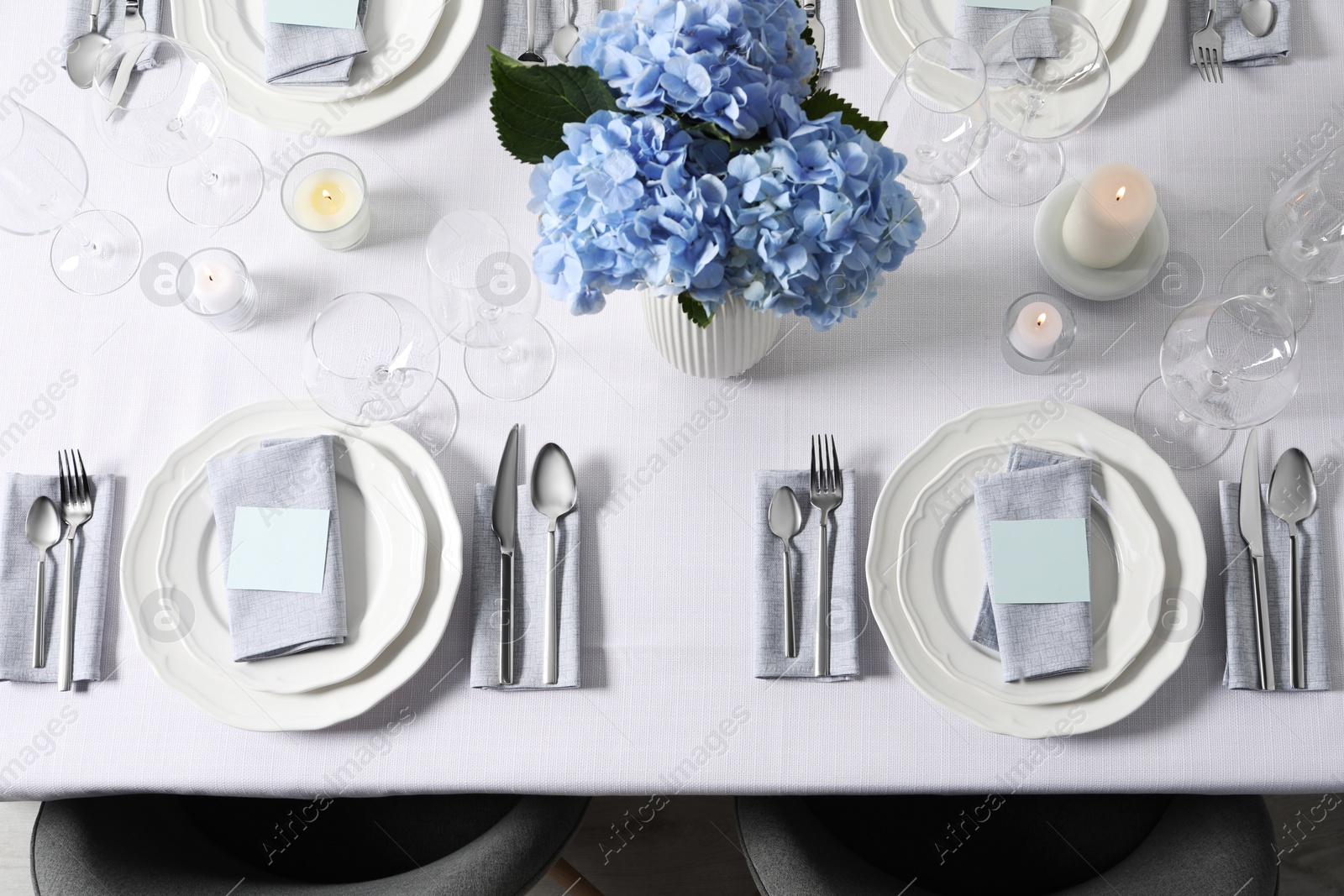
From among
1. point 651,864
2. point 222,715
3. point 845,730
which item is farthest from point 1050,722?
point 651,864

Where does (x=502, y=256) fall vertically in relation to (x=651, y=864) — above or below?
above

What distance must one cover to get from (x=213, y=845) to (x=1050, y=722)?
112 cm

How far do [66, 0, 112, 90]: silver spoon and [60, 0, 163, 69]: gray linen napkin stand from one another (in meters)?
0.01

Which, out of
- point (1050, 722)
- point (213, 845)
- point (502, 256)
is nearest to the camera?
point (1050, 722)

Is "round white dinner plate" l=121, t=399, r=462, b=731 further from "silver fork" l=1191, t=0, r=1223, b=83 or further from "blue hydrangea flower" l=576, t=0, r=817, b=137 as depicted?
"silver fork" l=1191, t=0, r=1223, b=83

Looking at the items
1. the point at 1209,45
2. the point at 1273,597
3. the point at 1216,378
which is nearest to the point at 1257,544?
the point at 1273,597

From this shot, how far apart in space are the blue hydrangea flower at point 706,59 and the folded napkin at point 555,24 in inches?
19.5

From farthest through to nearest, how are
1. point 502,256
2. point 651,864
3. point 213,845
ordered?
point 651,864 < point 213,845 < point 502,256

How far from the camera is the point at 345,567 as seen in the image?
3.42 feet

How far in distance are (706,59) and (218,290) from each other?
72 cm

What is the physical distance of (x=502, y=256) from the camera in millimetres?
1098

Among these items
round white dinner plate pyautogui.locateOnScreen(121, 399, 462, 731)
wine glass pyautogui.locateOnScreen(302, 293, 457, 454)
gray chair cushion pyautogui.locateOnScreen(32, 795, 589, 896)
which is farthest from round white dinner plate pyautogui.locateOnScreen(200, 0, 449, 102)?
gray chair cushion pyautogui.locateOnScreen(32, 795, 589, 896)

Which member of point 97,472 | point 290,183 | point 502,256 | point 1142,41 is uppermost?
point 1142,41

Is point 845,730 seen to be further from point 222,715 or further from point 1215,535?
point 222,715
